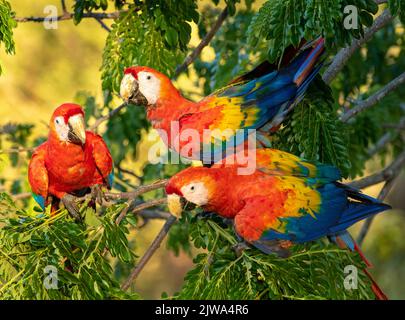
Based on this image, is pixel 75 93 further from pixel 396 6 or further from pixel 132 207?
pixel 396 6

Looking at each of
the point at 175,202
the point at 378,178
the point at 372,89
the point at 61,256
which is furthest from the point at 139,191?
the point at 372,89

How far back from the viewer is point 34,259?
175 centimetres

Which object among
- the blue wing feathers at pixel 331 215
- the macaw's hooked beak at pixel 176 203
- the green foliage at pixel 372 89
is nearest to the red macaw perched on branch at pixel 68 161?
the macaw's hooked beak at pixel 176 203

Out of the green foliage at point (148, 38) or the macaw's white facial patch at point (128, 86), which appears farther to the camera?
the green foliage at point (148, 38)

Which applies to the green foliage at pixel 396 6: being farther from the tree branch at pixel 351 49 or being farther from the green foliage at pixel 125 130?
the green foliage at pixel 125 130

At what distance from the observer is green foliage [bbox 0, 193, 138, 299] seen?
5.57 ft

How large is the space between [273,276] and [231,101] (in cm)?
63

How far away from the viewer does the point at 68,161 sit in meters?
2.30

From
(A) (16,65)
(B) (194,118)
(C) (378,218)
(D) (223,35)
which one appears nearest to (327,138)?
(B) (194,118)

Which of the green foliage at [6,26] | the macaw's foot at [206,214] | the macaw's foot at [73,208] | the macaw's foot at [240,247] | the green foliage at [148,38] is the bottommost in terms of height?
the macaw's foot at [240,247]

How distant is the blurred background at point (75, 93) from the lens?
16.8ft

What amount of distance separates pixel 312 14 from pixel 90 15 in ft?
3.23

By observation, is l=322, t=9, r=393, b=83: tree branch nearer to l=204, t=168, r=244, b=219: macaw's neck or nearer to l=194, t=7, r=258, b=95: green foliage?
l=194, t=7, r=258, b=95: green foliage

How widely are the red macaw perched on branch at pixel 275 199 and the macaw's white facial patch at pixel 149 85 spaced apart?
0.38 meters
